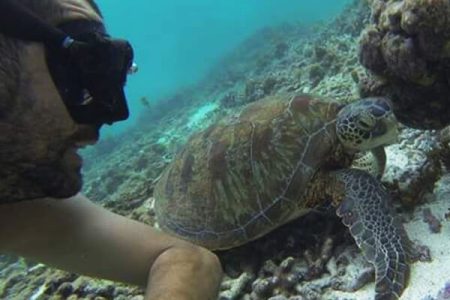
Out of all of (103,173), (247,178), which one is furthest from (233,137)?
(103,173)

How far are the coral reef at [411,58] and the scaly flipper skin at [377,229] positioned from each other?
2.05ft

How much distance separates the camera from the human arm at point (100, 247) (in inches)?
77.3

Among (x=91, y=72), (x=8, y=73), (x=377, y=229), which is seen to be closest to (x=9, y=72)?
(x=8, y=73)

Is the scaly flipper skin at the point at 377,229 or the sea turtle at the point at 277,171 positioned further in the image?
the sea turtle at the point at 277,171

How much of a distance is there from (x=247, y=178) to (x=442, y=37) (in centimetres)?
140

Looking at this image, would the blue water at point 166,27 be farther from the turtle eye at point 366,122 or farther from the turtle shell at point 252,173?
the turtle eye at point 366,122

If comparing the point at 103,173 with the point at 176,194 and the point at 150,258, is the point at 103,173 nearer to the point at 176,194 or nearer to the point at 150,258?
the point at 176,194

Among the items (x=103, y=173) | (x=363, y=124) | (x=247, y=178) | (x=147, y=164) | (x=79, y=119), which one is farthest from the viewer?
(x=103, y=173)

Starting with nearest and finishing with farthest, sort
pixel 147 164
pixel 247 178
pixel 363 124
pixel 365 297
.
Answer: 1. pixel 365 297
2. pixel 363 124
3. pixel 247 178
4. pixel 147 164

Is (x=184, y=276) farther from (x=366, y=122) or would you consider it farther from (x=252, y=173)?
(x=366, y=122)

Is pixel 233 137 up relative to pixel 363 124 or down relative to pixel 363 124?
down

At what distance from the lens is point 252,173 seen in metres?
3.11

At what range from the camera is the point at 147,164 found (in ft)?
31.1

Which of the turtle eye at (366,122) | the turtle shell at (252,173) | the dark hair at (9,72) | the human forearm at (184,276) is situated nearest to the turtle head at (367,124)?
the turtle eye at (366,122)
